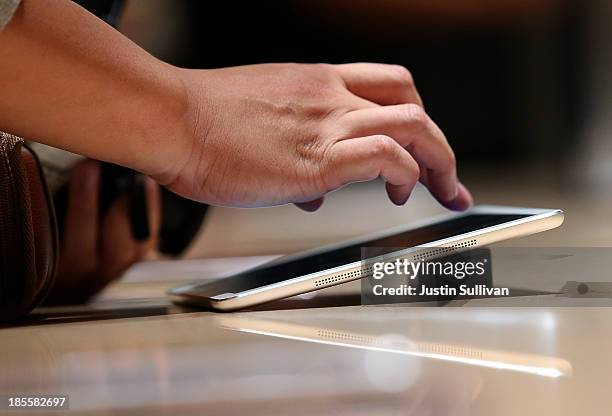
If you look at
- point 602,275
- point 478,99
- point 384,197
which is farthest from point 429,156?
point 478,99

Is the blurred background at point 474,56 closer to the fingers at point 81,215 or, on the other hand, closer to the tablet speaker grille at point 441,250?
the fingers at point 81,215

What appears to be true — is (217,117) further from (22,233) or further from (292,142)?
(22,233)

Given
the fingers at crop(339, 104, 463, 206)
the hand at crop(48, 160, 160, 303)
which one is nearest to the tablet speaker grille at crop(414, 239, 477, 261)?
the fingers at crop(339, 104, 463, 206)

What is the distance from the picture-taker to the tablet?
0.64 meters

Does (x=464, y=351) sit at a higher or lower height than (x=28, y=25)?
lower

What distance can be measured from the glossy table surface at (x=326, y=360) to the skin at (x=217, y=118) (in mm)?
119

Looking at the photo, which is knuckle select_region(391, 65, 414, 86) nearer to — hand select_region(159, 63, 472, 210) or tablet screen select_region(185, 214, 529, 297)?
hand select_region(159, 63, 472, 210)

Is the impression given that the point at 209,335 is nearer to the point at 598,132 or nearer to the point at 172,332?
the point at 172,332

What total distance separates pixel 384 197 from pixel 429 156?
2.17 m

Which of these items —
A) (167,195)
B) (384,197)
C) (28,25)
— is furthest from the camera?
(384,197)

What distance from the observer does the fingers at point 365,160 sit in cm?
68

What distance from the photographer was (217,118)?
2.15 ft

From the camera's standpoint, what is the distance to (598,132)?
3.29 meters

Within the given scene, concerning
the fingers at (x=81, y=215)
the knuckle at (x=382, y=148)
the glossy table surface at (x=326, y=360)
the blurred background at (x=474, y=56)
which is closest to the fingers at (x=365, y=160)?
the knuckle at (x=382, y=148)
